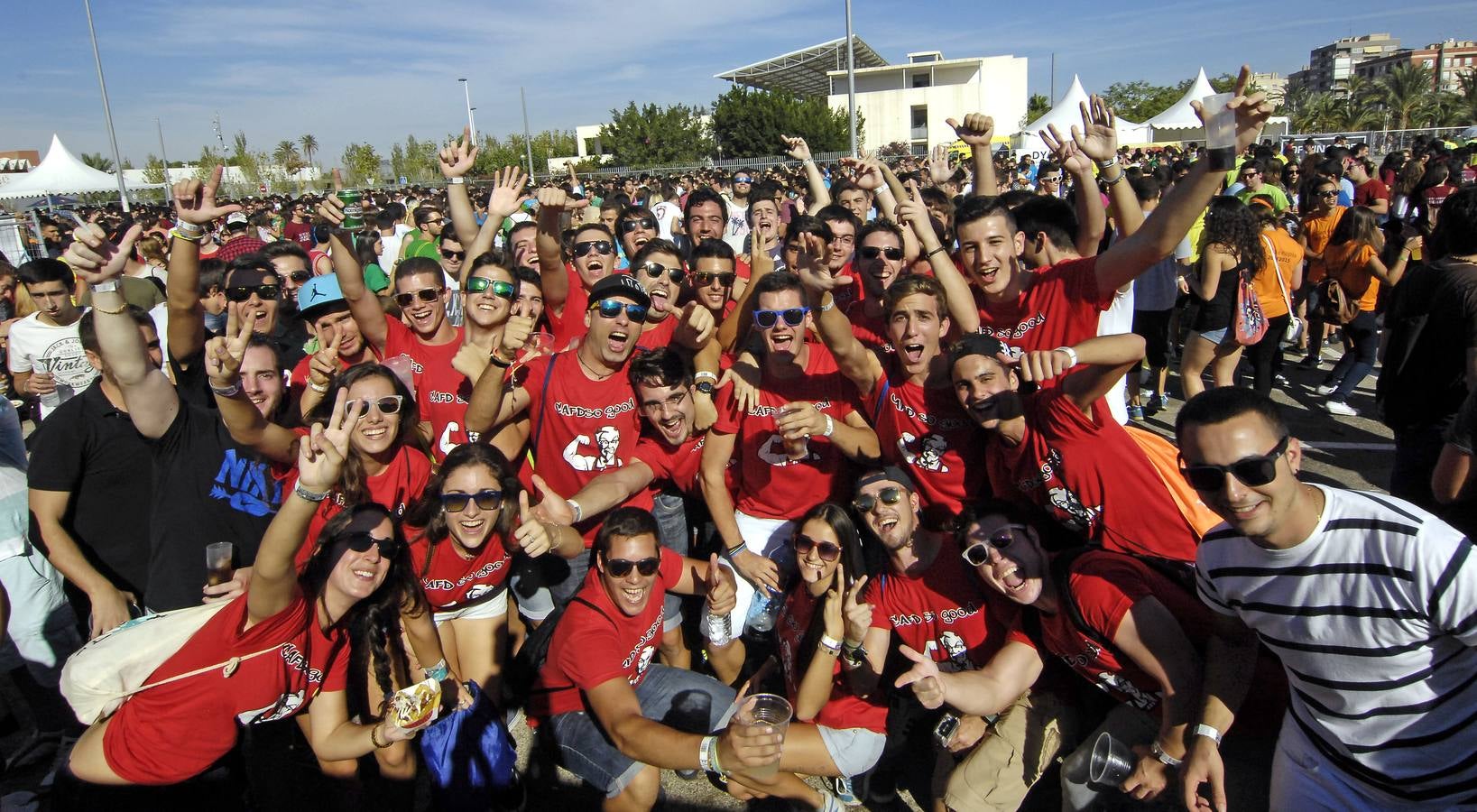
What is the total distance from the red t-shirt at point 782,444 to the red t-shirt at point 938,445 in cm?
42

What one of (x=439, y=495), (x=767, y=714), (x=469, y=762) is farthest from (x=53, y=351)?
(x=767, y=714)

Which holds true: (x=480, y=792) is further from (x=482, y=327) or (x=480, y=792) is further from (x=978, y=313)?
(x=978, y=313)

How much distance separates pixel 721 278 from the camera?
15.2ft

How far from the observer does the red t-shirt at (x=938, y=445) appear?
11.0 feet

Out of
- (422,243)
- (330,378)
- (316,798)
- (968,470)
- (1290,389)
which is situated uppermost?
(422,243)

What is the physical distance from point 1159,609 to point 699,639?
105 inches

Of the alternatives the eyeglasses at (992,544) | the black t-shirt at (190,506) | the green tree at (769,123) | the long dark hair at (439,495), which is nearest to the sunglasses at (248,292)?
the black t-shirt at (190,506)

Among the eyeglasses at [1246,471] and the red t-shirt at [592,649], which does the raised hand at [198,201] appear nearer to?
the red t-shirt at [592,649]

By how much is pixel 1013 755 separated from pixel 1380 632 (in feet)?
4.38

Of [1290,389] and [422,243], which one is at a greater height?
[422,243]

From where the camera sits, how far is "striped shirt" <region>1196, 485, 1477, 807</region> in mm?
1895

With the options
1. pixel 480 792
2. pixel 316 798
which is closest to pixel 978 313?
pixel 480 792

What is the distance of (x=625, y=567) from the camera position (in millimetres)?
3141

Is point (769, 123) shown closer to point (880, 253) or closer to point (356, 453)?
point (880, 253)
